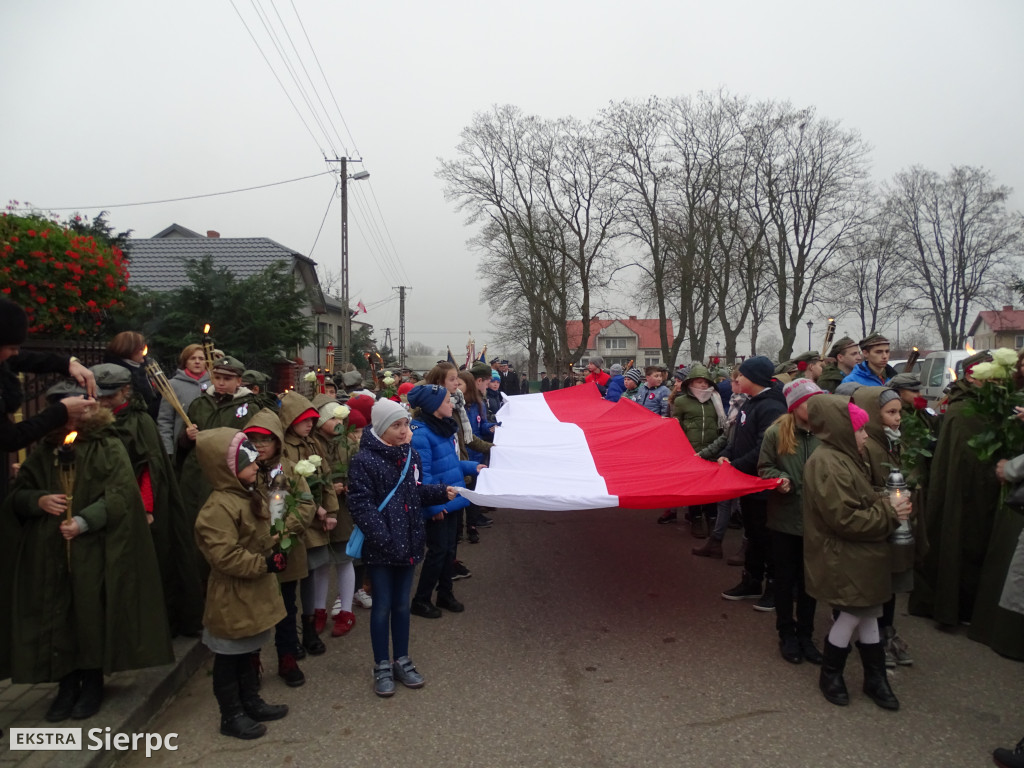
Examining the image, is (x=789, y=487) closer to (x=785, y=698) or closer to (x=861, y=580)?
(x=861, y=580)

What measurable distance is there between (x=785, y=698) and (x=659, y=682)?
0.73 metres

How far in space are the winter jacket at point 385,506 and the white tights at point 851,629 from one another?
250 centimetres

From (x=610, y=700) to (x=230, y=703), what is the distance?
7.02ft

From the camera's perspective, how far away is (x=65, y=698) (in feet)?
12.5

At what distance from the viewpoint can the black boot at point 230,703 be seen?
3.72 meters

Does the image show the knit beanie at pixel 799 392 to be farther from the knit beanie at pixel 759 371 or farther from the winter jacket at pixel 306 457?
the winter jacket at pixel 306 457

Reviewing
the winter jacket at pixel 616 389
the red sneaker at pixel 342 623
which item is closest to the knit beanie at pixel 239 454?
the red sneaker at pixel 342 623

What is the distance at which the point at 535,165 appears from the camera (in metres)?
36.9

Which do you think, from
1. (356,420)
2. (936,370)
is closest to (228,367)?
(356,420)

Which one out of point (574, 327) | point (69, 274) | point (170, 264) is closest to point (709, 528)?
point (69, 274)

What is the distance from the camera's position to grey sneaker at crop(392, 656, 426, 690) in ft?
14.0

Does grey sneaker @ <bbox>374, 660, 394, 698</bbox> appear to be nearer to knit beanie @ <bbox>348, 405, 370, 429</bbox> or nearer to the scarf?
knit beanie @ <bbox>348, 405, 370, 429</bbox>

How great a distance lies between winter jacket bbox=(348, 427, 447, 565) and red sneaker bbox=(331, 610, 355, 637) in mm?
1341

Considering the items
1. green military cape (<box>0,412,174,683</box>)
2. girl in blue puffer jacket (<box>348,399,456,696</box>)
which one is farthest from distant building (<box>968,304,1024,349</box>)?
green military cape (<box>0,412,174,683</box>)
